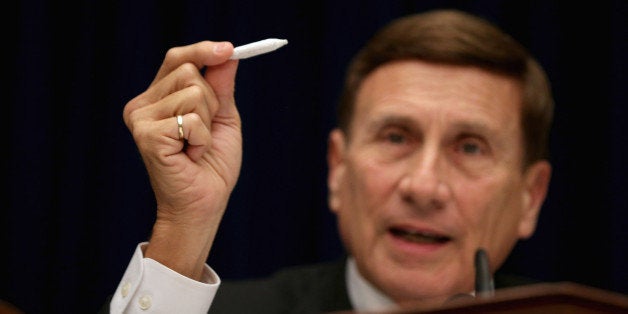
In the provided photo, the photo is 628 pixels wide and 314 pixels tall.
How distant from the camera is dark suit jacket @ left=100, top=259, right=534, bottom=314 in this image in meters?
1.38

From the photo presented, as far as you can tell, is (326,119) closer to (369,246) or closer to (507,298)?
(369,246)

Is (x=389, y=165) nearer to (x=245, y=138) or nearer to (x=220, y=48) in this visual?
(x=220, y=48)

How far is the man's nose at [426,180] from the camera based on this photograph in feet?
3.89

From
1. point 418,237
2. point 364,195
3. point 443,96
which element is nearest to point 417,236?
point 418,237

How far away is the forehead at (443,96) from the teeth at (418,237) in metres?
0.18

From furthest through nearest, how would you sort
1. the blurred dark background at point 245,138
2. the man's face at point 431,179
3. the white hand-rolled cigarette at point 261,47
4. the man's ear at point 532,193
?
the blurred dark background at point 245,138 < the man's ear at point 532,193 < the man's face at point 431,179 < the white hand-rolled cigarette at point 261,47

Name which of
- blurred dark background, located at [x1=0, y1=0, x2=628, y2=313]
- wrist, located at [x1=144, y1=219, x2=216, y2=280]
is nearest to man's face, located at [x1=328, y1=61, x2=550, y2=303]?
wrist, located at [x1=144, y1=219, x2=216, y2=280]

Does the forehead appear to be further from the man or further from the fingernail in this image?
the fingernail

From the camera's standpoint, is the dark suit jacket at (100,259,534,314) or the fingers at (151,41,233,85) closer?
the fingers at (151,41,233,85)

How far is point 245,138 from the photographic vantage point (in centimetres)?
183

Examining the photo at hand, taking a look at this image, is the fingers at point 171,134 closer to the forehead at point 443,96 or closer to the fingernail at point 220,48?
the fingernail at point 220,48

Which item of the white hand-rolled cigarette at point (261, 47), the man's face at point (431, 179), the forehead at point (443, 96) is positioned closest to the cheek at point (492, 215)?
the man's face at point (431, 179)

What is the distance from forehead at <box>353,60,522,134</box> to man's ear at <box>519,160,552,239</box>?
10 centimetres

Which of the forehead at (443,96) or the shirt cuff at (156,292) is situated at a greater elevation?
the forehead at (443,96)
